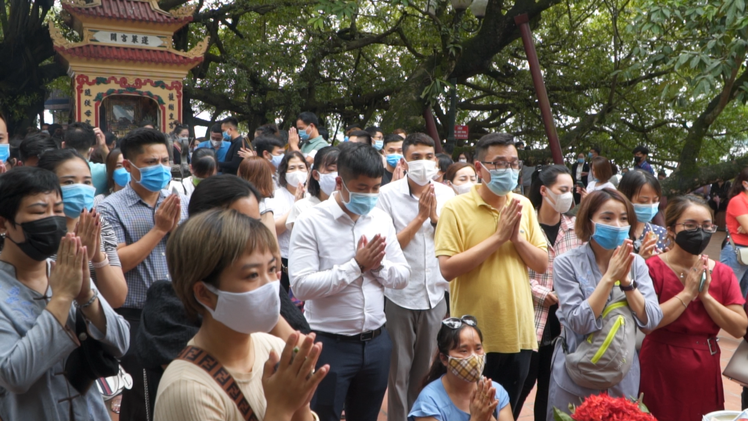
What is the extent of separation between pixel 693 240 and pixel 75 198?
3.26 m

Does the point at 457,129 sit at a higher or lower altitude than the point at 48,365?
higher

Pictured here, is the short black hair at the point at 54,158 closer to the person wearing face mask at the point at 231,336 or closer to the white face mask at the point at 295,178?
the person wearing face mask at the point at 231,336

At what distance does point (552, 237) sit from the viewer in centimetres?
475

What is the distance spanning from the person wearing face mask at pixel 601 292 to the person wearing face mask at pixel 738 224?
2862mm

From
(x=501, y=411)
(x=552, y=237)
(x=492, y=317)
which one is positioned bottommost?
(x=501, y=411)

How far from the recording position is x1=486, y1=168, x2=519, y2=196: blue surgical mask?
3.92m

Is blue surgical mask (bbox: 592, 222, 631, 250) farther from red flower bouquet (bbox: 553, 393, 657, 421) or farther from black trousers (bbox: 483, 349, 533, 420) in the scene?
red flower bouquet (bbox: 553, 393, 657, 421)

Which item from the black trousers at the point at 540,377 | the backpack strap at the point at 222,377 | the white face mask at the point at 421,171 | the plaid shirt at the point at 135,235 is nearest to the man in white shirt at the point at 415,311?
the white face mask at the point at 421,171

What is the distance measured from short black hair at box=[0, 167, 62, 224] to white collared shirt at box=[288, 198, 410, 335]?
4.06 ft

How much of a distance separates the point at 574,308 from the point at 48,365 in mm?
2440

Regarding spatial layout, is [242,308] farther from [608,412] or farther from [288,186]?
[288,186]

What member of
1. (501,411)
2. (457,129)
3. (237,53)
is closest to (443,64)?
(457,129)

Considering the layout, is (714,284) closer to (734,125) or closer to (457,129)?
(457,129)

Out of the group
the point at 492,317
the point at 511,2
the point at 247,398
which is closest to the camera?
the point at 247,398
